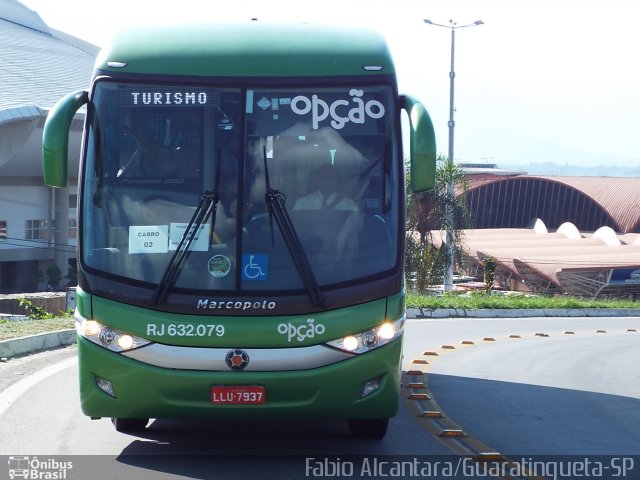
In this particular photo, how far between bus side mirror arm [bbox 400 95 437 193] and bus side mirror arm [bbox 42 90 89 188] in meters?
2.40

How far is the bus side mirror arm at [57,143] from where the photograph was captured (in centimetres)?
762

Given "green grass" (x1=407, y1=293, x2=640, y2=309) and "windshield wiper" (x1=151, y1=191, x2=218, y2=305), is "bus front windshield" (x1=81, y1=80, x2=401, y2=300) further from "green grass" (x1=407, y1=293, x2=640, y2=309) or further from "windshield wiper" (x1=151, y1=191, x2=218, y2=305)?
"green grass" (x1=407, y1=293, x2=640, y2=309)

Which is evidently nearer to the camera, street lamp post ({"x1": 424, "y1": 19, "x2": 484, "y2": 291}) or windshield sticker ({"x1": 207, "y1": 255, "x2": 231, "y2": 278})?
windshield sticker ({"x1": 207, "y1": 255, "x2": 231, "y2": 278})

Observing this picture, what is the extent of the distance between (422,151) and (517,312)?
19440 millimetres

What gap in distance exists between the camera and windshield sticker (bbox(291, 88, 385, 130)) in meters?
7.79

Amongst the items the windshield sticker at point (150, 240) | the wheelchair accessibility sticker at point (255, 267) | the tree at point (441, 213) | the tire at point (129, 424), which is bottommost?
the tree at point (441, 213)

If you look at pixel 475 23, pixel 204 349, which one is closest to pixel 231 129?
pixel 204 349

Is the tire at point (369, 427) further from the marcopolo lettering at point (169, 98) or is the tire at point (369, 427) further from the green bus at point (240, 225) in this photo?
the marcopolo lettering at point (169, 98)

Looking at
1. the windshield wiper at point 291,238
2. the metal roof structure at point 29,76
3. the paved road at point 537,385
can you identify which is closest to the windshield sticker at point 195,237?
the windshield wiper at point 291,238

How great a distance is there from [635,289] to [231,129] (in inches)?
1869

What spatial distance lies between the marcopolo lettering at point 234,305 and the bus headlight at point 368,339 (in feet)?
1.63

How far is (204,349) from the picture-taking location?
7.36 metres

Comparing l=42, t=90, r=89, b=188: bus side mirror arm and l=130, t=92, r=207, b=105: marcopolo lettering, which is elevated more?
l=130, t=92, r=207, b=105: marcopolo lettering

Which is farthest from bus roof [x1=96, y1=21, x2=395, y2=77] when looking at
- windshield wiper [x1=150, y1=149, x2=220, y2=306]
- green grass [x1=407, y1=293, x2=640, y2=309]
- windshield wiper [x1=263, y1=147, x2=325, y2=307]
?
green grass [x1=407, y1=293, x2=640, y2=309]
